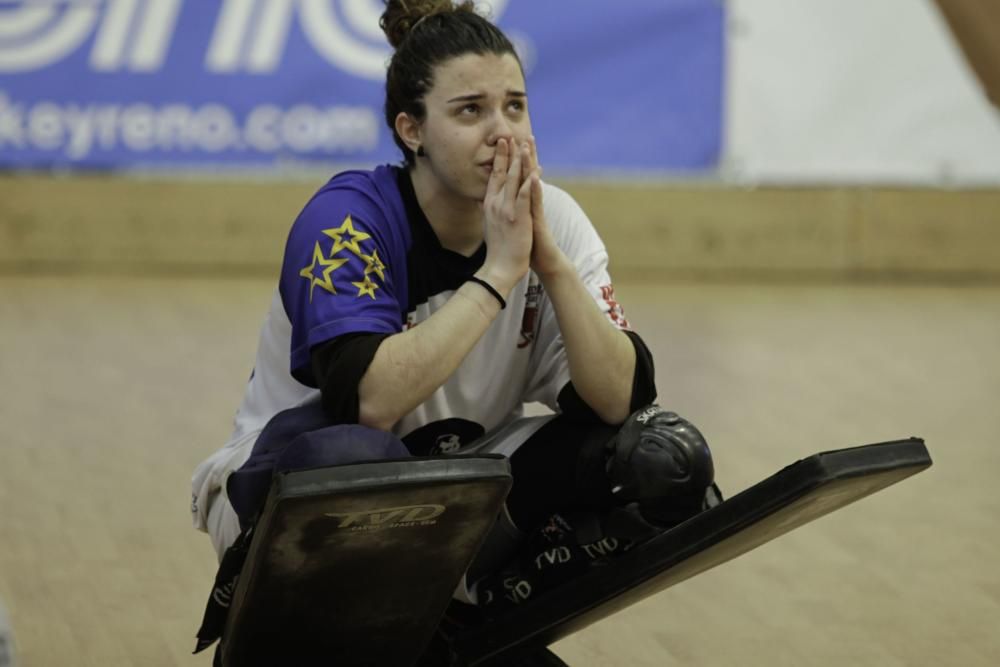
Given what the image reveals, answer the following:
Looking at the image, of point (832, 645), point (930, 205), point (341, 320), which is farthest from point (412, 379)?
point (930, 205)

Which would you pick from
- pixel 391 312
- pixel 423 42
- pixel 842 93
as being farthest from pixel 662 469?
pixel 842 93

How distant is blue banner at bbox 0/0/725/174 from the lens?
6.71 meters

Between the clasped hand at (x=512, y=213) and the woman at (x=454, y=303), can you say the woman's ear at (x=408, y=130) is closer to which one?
the woman at (x=454, y=303)

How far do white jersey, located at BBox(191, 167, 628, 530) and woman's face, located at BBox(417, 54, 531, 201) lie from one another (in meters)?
0.10

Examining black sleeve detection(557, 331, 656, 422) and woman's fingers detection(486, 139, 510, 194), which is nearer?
woman's fingers detection(486, 139, 510, 194)

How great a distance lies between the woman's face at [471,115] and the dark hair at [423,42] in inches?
0.5

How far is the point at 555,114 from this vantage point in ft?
22.4

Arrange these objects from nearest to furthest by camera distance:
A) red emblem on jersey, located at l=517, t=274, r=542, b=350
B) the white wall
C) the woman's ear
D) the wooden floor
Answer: the woman's ear, red emblem on jersey, located at l=517, t=274, r=542, b=350, the wooden floor, the white wall

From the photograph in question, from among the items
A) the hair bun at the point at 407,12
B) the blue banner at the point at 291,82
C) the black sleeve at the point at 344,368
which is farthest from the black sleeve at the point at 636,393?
the blue banner at the point at 291,82

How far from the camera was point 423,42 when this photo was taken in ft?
7.14

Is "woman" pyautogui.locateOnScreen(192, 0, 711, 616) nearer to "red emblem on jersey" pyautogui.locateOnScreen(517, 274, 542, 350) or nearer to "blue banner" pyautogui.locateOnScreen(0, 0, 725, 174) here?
"red emblem on jersey" pyautogui.locateOnScreen(517, 274, 542, 350)

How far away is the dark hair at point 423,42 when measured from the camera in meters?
2.17

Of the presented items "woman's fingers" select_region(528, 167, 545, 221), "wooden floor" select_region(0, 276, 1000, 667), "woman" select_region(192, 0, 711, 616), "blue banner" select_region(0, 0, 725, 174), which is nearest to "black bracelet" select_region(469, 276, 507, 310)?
"woman" select_region(192, 0, 711, 616)

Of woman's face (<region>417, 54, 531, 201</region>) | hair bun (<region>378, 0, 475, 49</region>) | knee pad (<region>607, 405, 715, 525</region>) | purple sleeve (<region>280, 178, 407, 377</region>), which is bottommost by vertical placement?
knee pad (<region>607, 405, 715, 525</region>)
